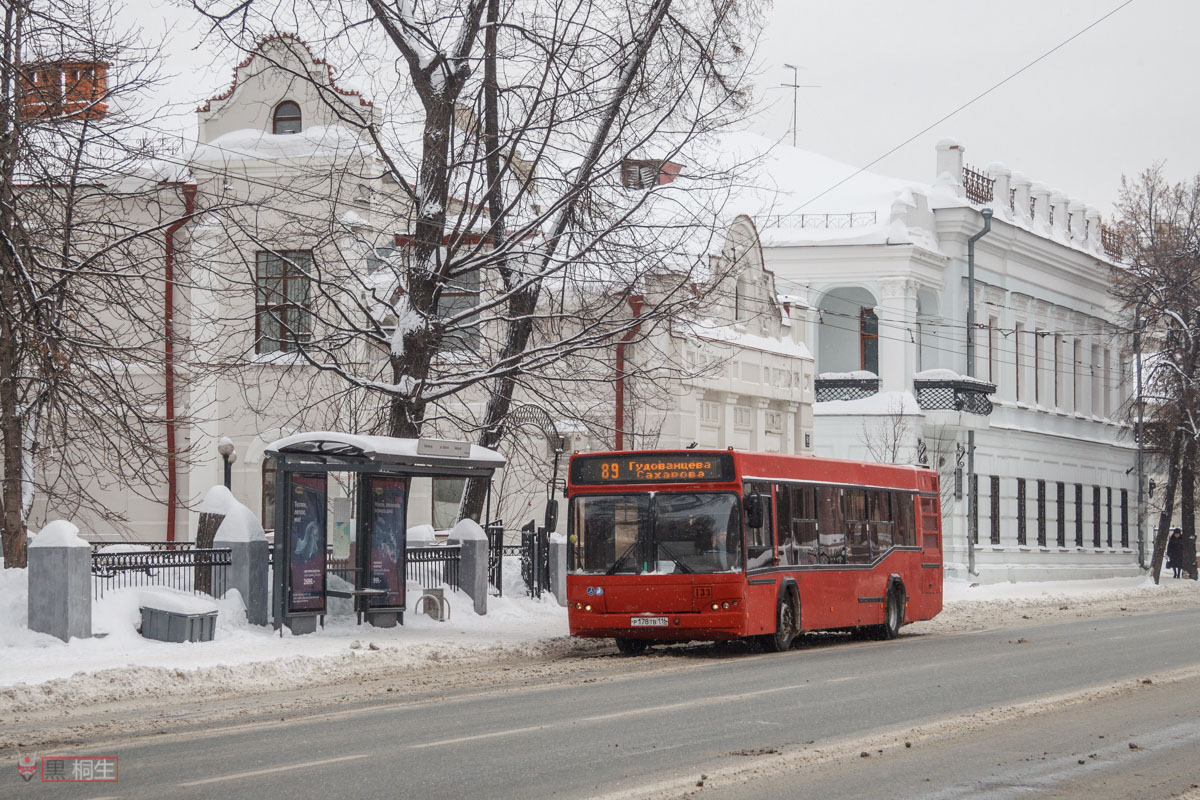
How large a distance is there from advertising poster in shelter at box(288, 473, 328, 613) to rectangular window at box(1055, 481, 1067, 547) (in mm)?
39981

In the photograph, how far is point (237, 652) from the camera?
20.5 meters

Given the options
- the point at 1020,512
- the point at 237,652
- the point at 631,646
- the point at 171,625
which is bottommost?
the point at 631,646

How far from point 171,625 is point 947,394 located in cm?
3200

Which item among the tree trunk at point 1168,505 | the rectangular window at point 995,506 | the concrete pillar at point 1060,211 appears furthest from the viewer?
the concrete pillar at point 1060,211

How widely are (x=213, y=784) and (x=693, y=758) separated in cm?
327

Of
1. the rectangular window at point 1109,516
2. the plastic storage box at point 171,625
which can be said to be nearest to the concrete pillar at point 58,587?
the plastic storage box at point 171,625

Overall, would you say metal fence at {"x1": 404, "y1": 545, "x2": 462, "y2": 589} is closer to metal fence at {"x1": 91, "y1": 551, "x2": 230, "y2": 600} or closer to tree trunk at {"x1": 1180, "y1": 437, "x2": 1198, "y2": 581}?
metal fence at {"x1": 91, "y1": 551, "x2": 230, "y2": 600}

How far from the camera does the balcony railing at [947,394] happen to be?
49.0 meters

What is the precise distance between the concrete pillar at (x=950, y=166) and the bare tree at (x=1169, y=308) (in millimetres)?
7886

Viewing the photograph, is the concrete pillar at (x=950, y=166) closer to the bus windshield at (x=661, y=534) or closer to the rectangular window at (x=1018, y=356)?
the rectangular window at (x=1018, y=356)

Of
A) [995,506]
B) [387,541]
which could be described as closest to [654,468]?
[387,541]

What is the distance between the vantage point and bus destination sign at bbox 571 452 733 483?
75.2ft

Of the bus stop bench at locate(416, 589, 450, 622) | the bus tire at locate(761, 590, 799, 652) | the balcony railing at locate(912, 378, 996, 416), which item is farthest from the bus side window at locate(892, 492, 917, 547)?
the balcony railing at locate(912, 378, 996, 416)

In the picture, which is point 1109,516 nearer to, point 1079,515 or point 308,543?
point 1079,515
